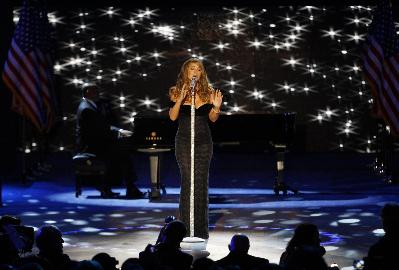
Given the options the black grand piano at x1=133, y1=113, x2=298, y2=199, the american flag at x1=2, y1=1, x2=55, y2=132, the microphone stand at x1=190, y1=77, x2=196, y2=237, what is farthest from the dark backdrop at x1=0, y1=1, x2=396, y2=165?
the microphone stand at x1=190, y1=77, x2=196, y2=237

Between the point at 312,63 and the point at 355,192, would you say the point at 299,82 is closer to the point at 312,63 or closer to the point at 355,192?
the point at 312,63

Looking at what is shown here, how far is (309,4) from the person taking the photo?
62.0ft

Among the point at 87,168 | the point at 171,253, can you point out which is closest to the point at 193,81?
the point at 171,253

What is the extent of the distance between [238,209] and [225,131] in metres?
1.35

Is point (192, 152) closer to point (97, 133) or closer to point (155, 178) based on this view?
point (155, 178)

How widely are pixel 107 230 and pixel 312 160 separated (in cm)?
885

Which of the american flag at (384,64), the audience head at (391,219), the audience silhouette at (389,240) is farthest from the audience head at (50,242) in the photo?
the american flag at (384,64)

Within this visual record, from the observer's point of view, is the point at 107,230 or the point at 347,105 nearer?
the point at 107,230

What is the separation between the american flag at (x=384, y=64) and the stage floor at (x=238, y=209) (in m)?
1.16

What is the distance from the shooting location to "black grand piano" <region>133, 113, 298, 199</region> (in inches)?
504

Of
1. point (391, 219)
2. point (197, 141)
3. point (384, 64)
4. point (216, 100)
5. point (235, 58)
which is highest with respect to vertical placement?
point (235, 58)

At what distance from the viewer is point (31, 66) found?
15.6m

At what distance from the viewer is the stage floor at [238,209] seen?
917cm

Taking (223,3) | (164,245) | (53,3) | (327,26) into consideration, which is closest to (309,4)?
(327,26)
